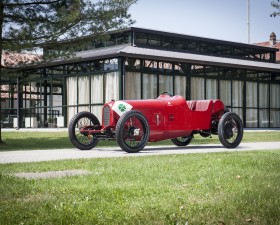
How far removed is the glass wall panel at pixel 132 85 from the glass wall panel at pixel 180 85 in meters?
2.46

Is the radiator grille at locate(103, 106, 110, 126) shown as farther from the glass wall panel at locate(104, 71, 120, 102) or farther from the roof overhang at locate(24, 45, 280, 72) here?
the glass wall panel at locate(104, 71, 120, 102)

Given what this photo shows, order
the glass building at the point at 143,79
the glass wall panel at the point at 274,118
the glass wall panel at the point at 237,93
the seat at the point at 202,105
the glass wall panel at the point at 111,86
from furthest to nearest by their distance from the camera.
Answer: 1. the glass wall panel at the point at 274,118
2. the glass wall panel at the point at 237,93
3. the glass building at the point at 143,79
4. the glass wall panel at the point at 111,86
5. the seat at the point at 202,105

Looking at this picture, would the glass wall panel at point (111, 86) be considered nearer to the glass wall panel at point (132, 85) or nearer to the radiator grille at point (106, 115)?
the glass wall panel at point (132, 85)

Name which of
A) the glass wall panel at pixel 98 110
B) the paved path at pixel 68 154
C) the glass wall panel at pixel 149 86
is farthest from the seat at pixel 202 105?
the glass wall panel at pixel 98 110

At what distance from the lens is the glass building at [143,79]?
22.4 m

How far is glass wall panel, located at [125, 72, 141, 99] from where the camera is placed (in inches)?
869

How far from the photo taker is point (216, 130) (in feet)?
38.9

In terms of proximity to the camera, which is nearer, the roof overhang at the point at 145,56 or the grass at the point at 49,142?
the grass at the point at 49,142

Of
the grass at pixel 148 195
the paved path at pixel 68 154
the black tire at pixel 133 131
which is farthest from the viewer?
the black tire at pixel 133 131

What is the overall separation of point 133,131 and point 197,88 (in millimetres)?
15287

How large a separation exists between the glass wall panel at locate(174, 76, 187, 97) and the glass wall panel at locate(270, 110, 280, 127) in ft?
23.8

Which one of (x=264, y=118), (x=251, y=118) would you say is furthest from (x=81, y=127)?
(x=264, y=118)

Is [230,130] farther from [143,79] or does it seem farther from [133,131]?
[143,79]

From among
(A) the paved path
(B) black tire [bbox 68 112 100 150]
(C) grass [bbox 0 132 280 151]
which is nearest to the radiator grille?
(B) black tire [bbox 68 112 100 150]
